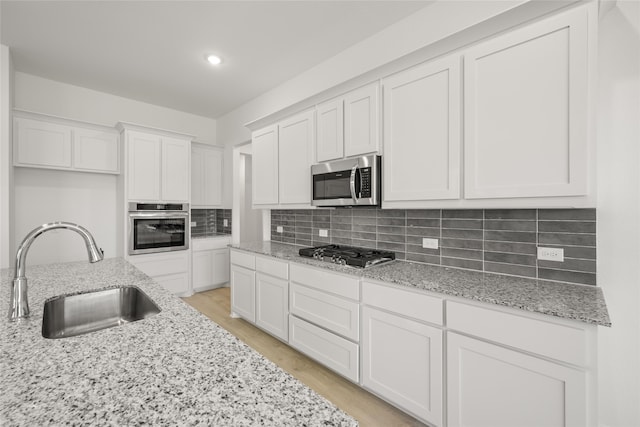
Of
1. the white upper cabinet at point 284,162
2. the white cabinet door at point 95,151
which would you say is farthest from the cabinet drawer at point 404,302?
the white cabinet door at point 95,151

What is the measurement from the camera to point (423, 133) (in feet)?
6.15

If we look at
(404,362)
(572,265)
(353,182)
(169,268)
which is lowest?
(404,362)

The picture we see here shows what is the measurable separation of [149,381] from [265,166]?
2.73 meters

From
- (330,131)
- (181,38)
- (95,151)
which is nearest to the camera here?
(330,131)

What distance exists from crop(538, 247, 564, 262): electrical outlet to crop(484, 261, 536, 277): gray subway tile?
0.09m

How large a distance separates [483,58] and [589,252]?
1.22 metres

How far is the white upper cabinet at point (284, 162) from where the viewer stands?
9.00 feet

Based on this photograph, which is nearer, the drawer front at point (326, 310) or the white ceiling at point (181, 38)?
the drawer front at point (326, 310)

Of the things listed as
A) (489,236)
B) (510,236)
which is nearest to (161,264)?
(489,236)

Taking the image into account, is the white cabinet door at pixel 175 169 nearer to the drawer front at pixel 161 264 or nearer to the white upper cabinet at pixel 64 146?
the white upper cabinet at pixel 64 146

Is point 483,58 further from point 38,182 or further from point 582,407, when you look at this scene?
point 38,182

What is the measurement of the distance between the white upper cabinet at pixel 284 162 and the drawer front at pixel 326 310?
87cm

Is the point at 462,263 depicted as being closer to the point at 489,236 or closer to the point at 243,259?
the point at 489,236

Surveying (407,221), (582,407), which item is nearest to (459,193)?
(407,221)
